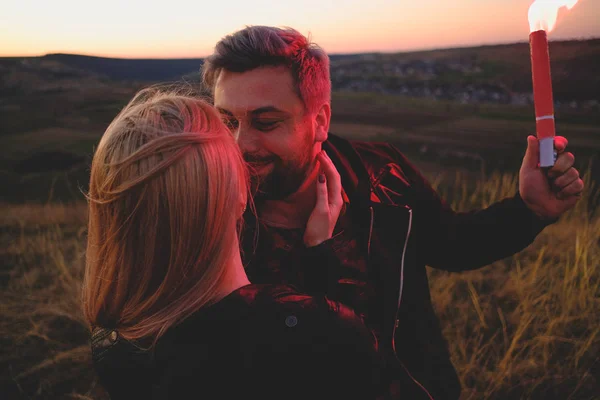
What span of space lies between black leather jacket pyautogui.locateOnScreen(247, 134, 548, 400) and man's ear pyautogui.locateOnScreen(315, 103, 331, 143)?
6cm

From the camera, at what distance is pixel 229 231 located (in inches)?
46.9

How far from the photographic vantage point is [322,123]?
7.48 ft

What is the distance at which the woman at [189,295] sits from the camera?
39.1 inches

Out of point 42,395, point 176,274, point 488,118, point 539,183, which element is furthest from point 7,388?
point 488,118

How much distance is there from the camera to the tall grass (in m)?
2.64

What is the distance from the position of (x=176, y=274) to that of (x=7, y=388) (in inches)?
92.4

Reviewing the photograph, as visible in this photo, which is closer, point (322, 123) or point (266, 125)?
point (266, 125)

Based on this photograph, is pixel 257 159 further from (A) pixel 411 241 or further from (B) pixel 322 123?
(A) pixel 411 241

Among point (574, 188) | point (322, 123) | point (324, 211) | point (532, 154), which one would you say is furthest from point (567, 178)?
point (322, 123)

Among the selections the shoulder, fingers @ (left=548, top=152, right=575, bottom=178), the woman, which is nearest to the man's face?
the shoulder

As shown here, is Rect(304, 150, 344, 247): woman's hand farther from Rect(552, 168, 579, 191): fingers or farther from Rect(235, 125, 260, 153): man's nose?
Rect(552, 168, 579, 191): fingers

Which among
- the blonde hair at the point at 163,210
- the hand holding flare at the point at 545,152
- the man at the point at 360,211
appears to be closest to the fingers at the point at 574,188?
the hand holding flare at the point at 545,152

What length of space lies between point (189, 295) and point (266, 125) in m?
1.11

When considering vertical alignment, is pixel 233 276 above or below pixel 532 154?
below
